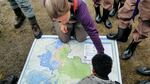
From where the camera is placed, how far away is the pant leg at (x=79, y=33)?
3172 millimetres

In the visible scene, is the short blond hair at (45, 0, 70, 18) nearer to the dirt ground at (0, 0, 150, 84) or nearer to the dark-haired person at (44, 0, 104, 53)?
the dark-haired person at (44, 0, 104, 53)

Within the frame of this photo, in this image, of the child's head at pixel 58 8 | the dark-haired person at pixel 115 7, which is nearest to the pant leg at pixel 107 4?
the dark-haired person at pixel 115 7

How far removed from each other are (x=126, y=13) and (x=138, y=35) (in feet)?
0.99

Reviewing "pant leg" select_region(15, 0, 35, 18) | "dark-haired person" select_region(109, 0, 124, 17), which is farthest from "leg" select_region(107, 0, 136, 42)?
"pant leg" select_region(15, 0, 35, 18)

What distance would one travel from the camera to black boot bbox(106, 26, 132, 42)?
10.6 feet

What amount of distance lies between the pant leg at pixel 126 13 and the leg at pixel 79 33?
0.48 m

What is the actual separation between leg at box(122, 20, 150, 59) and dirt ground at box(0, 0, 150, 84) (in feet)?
0.30

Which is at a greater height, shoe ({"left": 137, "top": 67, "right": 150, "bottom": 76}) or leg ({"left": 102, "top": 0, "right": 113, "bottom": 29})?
leg ({"left": 102, "top": 0, "right": 113, "bottom": 29})

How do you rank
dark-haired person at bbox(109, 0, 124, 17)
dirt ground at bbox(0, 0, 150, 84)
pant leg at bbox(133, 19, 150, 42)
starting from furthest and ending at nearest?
dark-haired person at bbox(109, 0, 124, 17), dirt ground at bbox(0, 0, 150, 84), pant leg at bbox(133, 19, 150, 42)

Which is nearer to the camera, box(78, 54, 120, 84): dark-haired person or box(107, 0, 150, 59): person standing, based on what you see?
box(78, 54, 120, 84): dark-haired person

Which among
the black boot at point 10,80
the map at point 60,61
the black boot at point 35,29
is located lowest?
the black boot at point 10,80

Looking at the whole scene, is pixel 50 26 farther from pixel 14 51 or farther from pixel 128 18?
pixel 128 18

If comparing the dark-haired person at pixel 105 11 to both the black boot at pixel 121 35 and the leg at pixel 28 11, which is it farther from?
the leg at pixel 28 11

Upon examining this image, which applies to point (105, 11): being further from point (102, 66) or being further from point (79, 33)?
point (102, 66)
